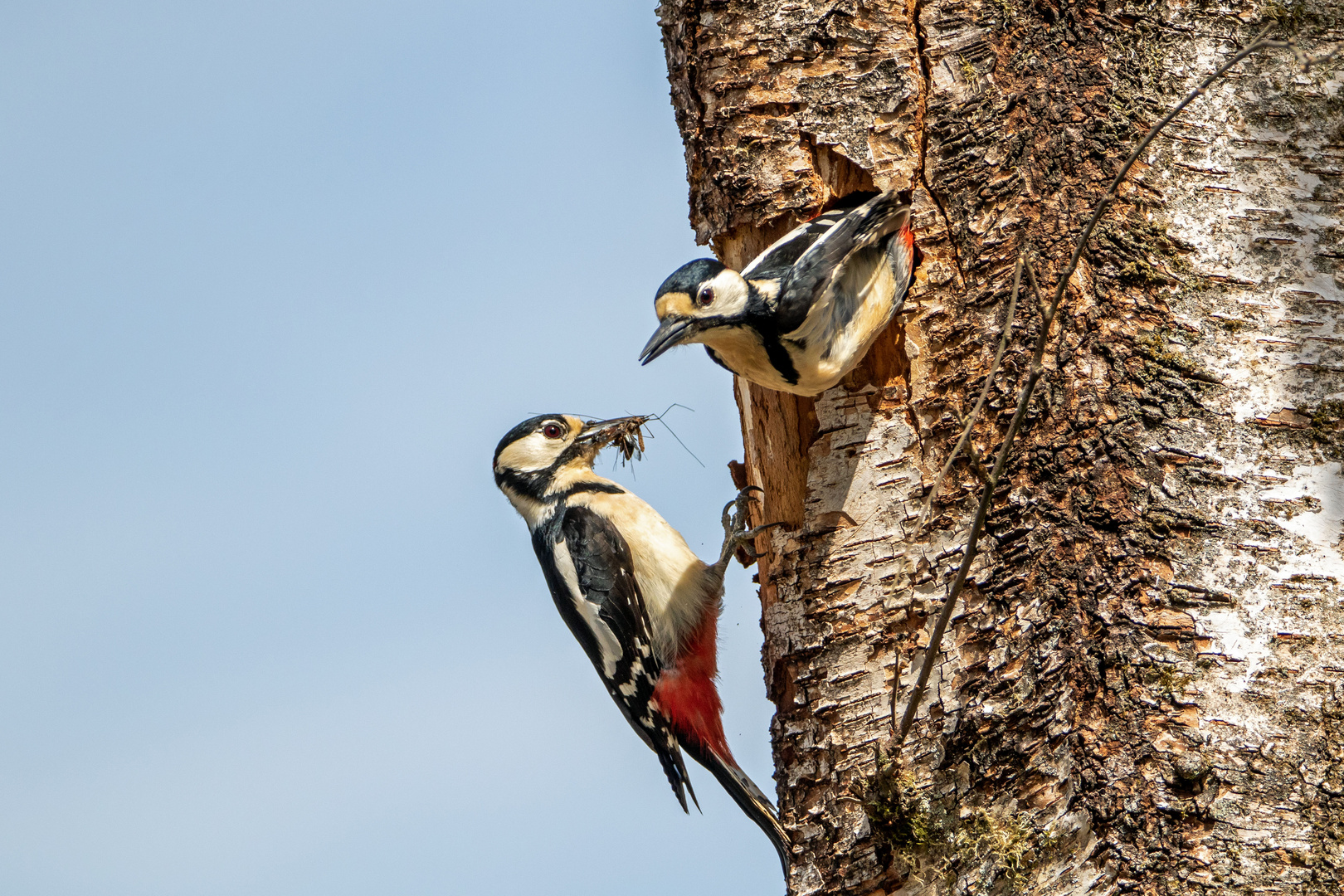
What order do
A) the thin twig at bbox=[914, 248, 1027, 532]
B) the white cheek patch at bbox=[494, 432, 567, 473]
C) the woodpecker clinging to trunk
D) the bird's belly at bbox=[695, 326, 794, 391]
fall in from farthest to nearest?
the white cheek patch at bbox=[494, 432, 567, 473], the woodpecker clinging to trunk, the bird's belly at bbox=[695, 326, 794, 391], the thin twig at bbox=[914, 248, 1027, 532]

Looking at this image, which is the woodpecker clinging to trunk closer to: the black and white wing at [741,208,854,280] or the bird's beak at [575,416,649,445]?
the bird's beak at [575,416,649,445]

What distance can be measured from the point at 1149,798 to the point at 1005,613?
0.46m

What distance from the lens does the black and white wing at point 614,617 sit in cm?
436

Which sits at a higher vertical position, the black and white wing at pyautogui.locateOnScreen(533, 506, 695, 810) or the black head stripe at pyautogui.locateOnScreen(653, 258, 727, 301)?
the black head stripe at pyautogui.locateOnScreen(653, 258, 727, 301)

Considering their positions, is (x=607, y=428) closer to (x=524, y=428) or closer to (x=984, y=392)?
(x=524, y=428)

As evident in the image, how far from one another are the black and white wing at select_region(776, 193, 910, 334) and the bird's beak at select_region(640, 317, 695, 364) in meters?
0.24

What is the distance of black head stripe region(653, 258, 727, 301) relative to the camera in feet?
10.2

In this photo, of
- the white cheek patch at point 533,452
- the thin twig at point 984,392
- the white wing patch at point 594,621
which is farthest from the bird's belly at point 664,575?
the thin twig at point 984,392

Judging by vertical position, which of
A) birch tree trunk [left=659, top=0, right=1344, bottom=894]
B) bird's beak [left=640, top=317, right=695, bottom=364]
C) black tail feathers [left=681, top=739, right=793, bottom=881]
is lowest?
black tail feathers [left=681, top=739, right=793, bottom=881]

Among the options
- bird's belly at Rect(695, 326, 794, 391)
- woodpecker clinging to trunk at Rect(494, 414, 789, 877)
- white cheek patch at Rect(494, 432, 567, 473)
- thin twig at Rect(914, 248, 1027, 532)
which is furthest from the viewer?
white cheek patch at Rect(494, 432, 567, 473)

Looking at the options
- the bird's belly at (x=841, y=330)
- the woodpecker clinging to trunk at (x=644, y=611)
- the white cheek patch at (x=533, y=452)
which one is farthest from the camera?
the white cheek patch at (x=533, y=452)

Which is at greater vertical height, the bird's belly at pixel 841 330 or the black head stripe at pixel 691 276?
the black head stripe at pixel 691 276

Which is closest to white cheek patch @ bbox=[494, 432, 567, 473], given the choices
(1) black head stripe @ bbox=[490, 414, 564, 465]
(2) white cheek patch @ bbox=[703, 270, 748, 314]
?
(1) black head stripe @ bbox=[490, 414, 564, 465]

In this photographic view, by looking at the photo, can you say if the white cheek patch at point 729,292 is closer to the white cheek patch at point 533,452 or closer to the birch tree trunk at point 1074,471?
the birch tree trunk at point 1074,471
